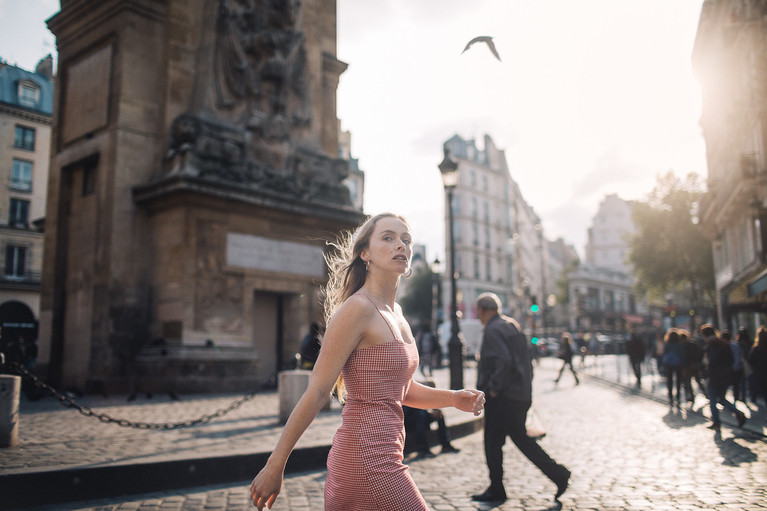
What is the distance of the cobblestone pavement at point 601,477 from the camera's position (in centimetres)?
517

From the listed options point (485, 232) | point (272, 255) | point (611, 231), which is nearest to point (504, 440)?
point (272, 255)

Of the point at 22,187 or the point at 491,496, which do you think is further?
the point at 22,187

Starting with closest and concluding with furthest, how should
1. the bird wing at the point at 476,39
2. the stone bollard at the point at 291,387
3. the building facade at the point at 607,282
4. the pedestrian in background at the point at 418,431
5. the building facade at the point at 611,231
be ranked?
the bird wing at the point at 476,39, the pedestrian in background at the point at 418,431, the stone bollard at the point at 291,387, the building facade at the point at 607,282, the building facade at the point at 611,231

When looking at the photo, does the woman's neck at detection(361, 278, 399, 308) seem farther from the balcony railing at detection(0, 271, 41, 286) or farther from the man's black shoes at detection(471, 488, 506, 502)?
the balcony railing at detection(0, 271, 41, 286)

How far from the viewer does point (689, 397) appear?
14.7 meters

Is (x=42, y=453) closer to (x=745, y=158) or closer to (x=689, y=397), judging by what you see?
(x=689, y=397)

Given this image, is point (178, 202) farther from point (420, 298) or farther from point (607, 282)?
point (607, 282)

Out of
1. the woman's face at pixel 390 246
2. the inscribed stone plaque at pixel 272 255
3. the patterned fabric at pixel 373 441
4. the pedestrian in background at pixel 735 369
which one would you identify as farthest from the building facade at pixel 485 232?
the patterned fabric at pixel 373 441

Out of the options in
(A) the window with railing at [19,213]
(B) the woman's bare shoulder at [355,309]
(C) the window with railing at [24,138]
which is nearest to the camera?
(B) the woman's bare shoulder at [355,309]

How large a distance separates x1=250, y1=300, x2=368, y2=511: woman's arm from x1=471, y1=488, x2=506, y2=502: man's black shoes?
11.6 ft

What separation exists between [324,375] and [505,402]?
12.4ft

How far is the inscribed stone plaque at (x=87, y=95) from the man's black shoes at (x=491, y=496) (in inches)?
530

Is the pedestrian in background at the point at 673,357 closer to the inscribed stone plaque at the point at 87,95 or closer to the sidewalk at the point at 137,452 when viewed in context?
the sidewalk at the point at 137,452

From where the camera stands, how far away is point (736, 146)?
23.8 m
